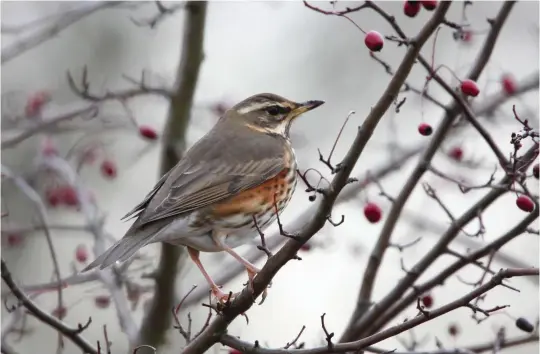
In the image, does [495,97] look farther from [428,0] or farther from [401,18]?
[401,18]


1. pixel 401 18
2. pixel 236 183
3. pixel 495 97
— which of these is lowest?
pixel 236 183

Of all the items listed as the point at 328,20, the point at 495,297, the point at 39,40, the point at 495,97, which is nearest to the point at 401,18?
the point at 328,20

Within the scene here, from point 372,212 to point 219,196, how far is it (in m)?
0.93

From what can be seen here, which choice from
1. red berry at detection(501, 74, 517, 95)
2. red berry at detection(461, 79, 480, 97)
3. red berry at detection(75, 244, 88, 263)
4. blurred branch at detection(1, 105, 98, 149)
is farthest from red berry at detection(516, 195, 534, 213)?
red berry at detection(75, 244, 88, 263)

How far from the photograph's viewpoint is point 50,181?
21.5 feet

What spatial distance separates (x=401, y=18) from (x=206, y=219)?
8.19m

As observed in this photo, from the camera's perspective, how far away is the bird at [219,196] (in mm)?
4594

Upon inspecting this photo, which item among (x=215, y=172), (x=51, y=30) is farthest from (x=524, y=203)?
(x=51, y=30)

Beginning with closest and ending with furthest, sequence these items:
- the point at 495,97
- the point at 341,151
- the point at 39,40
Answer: the point at 39,40, the point at 495,97, the point at 341,151

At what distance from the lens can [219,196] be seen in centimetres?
490

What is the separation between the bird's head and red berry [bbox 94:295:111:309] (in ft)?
4.73

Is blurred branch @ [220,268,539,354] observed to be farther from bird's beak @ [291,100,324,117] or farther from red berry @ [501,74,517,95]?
red berry @ [501,74,517,95]

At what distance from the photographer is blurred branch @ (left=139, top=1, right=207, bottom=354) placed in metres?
4.95

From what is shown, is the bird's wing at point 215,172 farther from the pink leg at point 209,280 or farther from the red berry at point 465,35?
the red berry at point 465,35
